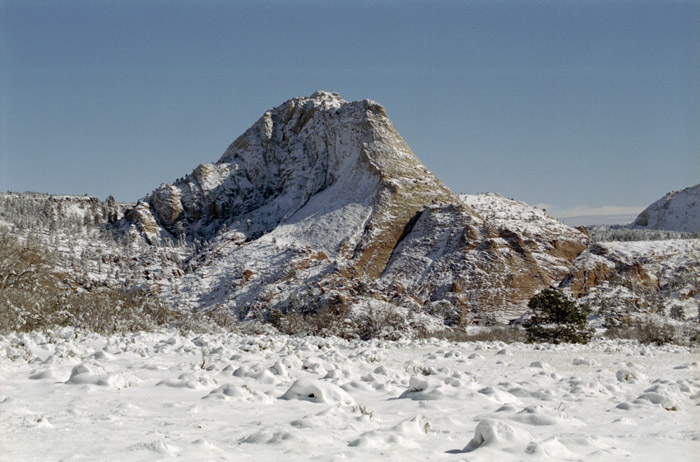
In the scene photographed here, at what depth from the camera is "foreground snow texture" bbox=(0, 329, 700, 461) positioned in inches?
197

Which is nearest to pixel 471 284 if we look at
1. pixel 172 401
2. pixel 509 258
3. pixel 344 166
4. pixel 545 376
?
pixel 509 258

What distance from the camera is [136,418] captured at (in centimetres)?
607

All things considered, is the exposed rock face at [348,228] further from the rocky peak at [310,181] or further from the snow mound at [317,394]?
the snow mound at [317,394]

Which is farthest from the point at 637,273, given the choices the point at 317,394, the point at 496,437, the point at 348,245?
the point at 496,437

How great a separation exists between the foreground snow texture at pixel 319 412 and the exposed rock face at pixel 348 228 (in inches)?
2271

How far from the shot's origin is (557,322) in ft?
107

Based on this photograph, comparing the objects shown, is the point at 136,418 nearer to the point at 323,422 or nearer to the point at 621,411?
the point at 323,422

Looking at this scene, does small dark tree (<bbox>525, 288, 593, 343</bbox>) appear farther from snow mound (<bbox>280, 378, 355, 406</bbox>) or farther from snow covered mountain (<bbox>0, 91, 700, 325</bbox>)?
snow covered mountain (<bbox>0, 91, 700, 325</bbox>)

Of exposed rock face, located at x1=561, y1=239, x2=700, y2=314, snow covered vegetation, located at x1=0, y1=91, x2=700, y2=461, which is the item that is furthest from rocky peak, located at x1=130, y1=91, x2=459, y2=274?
exposed rock face, located at x1=561, y1=239, x2=700, y2=314

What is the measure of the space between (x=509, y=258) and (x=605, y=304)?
1910 centimetres

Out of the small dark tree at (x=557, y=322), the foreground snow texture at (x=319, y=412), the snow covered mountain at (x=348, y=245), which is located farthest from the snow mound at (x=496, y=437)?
the snow covered mountain at (x=348, y=245)

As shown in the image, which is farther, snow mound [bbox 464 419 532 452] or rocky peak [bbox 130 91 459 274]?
rocky peak [bbox 130 91 459 274]

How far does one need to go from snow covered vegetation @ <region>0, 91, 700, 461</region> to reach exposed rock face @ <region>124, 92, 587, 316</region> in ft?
1.39

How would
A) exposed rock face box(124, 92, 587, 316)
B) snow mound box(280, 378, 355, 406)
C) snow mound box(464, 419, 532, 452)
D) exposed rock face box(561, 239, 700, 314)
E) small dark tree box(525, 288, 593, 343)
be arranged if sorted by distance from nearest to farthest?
snow mound box(464, 419, 532, 452) → snow mound box(280, 378, 355, 406) → small dark tree box(525, 288, 593, 343) → exposed rock face box(561, 239, 700, 314) → exposed rock face box(124, 92, 587, 316)
